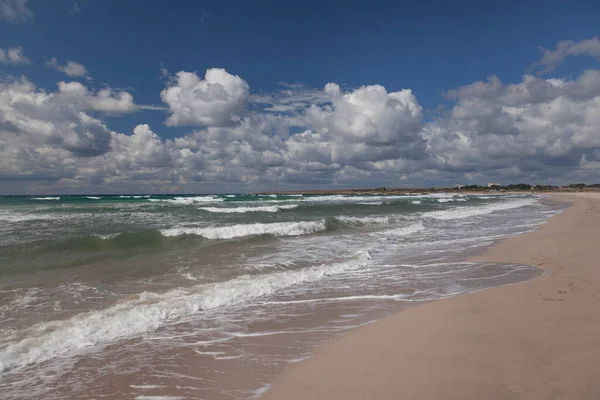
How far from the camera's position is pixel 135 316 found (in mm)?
Result: 5520

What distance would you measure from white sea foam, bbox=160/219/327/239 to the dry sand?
11.8 m

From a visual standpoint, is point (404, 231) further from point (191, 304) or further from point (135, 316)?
point (135, 316)

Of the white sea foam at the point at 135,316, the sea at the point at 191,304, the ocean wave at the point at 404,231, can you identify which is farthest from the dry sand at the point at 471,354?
the ocean wave at the point at 404,231

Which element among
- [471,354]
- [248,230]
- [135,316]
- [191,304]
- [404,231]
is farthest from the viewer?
[248,230]

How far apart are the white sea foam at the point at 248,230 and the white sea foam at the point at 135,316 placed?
26.8 ft

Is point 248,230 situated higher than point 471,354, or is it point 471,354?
point 471,354

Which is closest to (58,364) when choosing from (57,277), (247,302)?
(247,302)

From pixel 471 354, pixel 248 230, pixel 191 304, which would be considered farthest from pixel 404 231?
pixel 471 354

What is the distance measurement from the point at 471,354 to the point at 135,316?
477 centimetres

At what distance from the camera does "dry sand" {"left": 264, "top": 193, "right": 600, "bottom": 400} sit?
9.78 ft

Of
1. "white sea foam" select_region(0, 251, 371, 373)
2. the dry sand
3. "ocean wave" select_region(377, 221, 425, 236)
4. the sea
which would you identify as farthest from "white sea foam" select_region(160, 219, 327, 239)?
the dry sand

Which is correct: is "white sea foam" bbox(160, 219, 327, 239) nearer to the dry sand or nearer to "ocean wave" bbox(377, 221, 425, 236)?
"ocean wave" bbox(377, 221, 425, 236)

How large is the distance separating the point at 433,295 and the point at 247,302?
11.2ft

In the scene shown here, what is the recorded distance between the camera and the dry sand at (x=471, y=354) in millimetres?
2982
